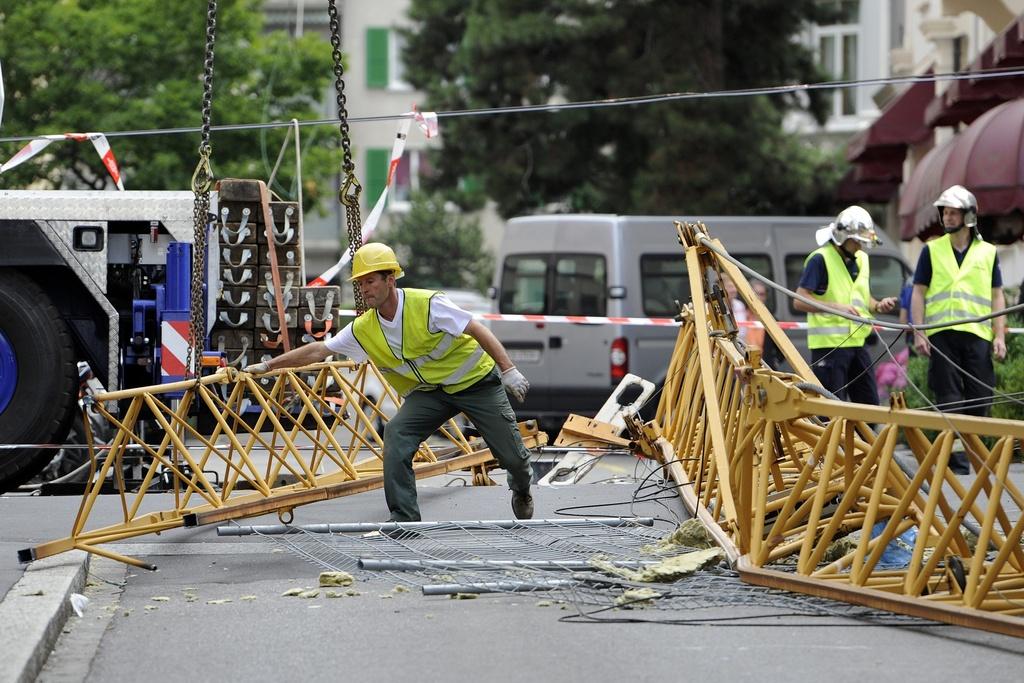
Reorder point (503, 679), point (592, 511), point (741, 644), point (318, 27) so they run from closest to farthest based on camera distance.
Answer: point (503, 679)
point (741, 644)
point (592, 511)
point (318, 27)

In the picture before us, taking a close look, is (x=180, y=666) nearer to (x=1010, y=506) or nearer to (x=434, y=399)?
(x=434, y=399)

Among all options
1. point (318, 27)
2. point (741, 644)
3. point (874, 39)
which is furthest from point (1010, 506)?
point (318, 27)

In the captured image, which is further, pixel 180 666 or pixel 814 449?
pixel 814 449

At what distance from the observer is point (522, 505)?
371 inches

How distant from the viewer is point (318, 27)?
54.4 meters

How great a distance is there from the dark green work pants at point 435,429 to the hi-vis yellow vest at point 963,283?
359 centimetres

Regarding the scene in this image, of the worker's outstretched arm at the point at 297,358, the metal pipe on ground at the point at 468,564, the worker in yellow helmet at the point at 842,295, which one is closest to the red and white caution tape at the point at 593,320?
the worker in yellow helmet at the point at 842,295

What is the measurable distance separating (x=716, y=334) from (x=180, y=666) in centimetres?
387

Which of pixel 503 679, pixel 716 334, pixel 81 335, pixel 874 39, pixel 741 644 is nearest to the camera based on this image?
pixel 503 679

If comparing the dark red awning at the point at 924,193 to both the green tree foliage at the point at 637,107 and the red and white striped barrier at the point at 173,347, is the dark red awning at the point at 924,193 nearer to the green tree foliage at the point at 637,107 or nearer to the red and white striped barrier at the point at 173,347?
the green tree foliage at the point at 637,107

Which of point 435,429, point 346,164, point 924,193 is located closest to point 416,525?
point 435,429

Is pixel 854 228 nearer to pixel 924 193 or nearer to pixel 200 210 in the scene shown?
pixel 200 210

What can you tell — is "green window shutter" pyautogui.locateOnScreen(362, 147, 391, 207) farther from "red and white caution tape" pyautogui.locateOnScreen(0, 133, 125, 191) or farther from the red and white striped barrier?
the red and white striped barrier

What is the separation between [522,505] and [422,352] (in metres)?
0.99
